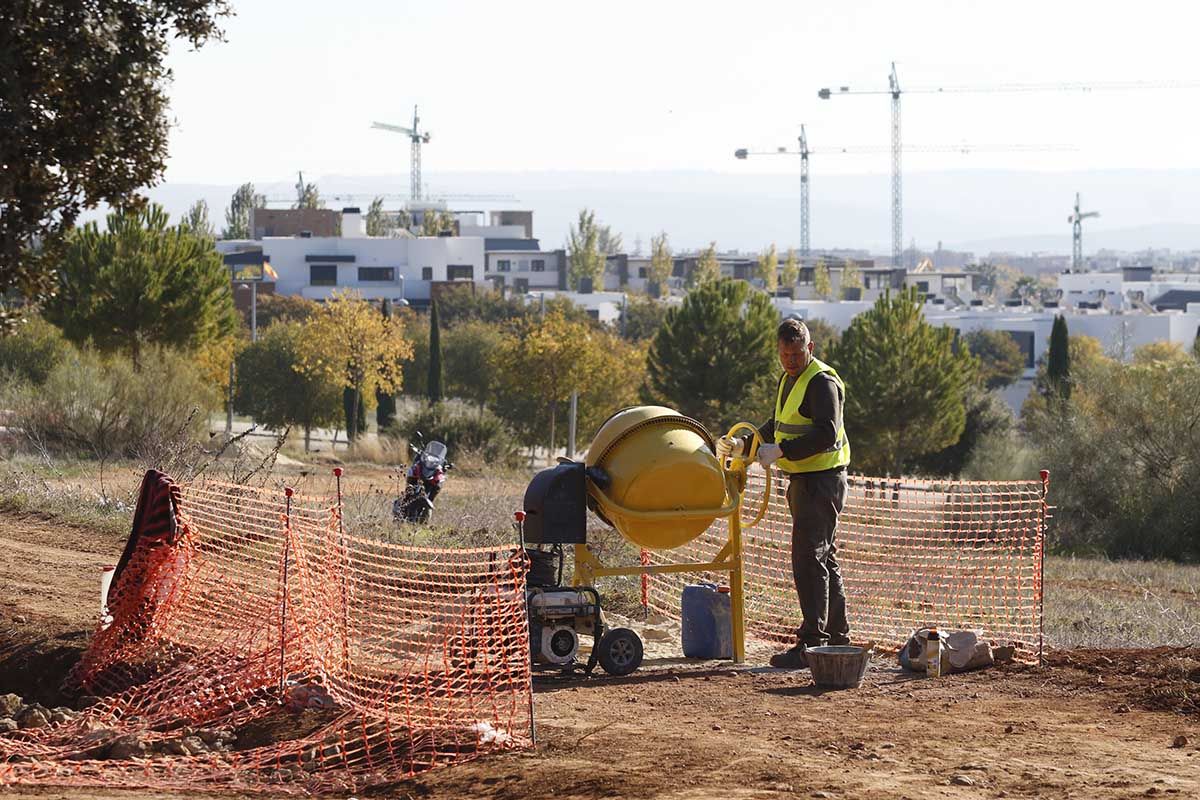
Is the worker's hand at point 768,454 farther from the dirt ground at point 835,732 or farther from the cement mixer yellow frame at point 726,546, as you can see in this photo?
the dirt ground at point 835,732

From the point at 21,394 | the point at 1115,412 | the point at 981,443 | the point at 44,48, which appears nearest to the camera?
the point at 44,48

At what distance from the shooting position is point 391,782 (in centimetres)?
688

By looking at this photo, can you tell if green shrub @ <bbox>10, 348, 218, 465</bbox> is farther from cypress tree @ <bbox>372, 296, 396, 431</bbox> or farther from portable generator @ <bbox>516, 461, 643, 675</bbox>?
cypress tree @ <bbox>372, 296, 396, 431</bbox>

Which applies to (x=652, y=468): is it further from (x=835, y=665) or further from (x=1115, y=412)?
(x=1115, y=412)

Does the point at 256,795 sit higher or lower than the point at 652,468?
lower

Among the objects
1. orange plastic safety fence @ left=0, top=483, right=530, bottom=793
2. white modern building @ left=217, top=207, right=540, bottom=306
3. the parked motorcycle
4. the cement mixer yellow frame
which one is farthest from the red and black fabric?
white modern building @ left=217, top=207, right=540, bottom=306

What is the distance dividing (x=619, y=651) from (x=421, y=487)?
22.7 feet

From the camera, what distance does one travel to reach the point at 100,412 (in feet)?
83.4

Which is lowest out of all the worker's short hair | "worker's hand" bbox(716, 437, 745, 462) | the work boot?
the work boot

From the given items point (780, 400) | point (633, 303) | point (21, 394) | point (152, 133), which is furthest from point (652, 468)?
point (633, 303)

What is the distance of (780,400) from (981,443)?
4010cm

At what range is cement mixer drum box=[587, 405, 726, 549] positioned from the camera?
30.2ft

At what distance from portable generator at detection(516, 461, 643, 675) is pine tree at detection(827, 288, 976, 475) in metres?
37.9

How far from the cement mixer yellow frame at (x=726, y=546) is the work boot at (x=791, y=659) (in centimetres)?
33
